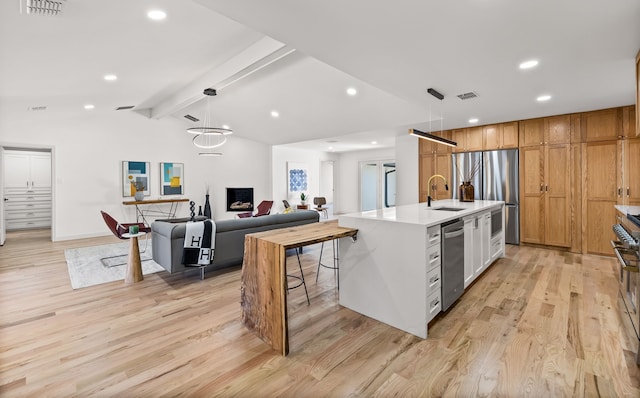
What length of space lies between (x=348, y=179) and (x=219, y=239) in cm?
774

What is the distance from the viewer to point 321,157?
11281 mm

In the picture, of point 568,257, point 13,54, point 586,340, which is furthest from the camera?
point 568,257

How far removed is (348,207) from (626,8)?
934 cm

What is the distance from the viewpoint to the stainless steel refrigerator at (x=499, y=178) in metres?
5.55

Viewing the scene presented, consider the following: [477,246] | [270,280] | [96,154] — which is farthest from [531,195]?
[96,154]

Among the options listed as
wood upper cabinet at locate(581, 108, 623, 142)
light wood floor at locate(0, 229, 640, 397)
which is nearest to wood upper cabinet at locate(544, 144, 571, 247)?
wood upper cabinet at locate(581, 108, 623, 142)

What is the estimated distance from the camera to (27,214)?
7605 mm

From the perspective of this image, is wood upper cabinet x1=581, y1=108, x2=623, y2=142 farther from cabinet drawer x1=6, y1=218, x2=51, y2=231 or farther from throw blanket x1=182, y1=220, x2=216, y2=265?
cabinet drawer x1=6, y1=218, x2=51, y2=231

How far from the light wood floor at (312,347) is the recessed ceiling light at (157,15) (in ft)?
9.01

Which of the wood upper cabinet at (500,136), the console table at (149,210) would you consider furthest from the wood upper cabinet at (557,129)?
the console table at (149,210)

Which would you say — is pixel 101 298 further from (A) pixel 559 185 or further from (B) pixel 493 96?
(A) pixel 559 185

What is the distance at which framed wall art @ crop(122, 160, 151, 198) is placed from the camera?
23.6 feet

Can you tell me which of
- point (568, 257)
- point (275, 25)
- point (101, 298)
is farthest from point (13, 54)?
point (568, 257)

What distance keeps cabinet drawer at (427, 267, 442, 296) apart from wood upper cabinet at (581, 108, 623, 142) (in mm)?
4280
